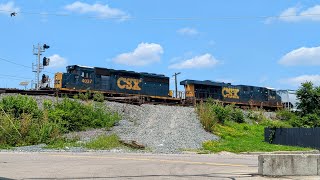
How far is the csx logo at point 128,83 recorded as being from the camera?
4828cm

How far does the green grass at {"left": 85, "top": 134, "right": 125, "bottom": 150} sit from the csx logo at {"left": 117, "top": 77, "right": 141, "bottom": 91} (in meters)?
21.2

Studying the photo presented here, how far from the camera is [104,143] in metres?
26.0

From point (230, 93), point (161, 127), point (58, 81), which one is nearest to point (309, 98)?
point (161, 127)

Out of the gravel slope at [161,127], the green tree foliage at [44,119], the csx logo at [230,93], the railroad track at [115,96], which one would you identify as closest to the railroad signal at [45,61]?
the railroad track at [115,96]

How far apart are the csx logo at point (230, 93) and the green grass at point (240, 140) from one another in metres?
14.1

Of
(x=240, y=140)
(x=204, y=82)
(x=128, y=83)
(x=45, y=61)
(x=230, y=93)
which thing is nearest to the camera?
(x=240, y=140)

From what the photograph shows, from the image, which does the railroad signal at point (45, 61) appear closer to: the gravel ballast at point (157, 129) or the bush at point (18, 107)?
the gravel ballast at point (157, 129)

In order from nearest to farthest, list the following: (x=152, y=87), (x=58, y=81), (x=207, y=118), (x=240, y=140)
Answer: (x=240, y=140)
(x=207, y=118)
(x=58, y=81)
(x=152, y=87)

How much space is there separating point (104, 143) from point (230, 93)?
1349 inches

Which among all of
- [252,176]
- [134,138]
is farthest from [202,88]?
[252,176]

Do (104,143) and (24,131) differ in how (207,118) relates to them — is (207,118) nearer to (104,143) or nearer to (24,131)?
(104,143)

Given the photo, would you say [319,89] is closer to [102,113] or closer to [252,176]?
[102,113]

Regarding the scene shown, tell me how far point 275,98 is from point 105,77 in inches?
1111

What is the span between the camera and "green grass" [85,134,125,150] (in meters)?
25.4
